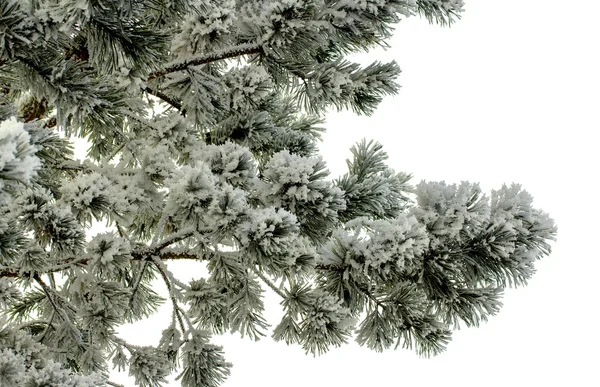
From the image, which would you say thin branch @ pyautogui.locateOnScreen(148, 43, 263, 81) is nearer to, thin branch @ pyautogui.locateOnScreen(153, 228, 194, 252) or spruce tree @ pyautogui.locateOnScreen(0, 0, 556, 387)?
spruce tree @ pyautogui.locateOnScreen(0, 0, 556, 387)

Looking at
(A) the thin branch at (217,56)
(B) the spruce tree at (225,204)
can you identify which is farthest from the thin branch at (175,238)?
(A) the thin branch at (217,56)

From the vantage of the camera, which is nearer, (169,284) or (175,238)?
(175,238)

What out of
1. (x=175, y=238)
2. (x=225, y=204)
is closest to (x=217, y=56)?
(x=175, y=238)

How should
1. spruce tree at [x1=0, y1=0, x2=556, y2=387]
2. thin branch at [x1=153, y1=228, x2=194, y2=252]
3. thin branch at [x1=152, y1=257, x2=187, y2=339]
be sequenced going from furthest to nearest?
thin branch at [x1=152, y1=257, x2=187, y2=339], thin branch at [x1=153, y1=228, x2=194, y2=252], spruce tree at [x1=0, y1=0, x2=556, y2=387]

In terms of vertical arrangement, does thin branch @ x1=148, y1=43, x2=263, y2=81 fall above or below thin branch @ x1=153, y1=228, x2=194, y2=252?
above

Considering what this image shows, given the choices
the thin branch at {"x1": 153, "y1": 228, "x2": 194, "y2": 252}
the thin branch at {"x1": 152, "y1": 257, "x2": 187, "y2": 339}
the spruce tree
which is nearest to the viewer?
the spruce tree

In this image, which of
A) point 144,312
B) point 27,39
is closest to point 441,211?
point 27,39

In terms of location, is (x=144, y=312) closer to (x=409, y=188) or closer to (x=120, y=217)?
(x=120, y=217)

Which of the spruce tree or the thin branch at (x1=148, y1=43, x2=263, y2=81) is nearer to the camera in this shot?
the spruce tree

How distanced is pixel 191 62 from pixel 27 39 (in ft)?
2.97

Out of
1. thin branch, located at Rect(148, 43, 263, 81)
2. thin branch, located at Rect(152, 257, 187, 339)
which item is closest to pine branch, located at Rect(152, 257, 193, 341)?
thin branch, located at Rect(152, 257, 187, 339)

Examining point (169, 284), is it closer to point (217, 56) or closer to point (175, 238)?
point (175, 238)

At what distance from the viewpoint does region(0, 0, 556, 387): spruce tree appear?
1976mm

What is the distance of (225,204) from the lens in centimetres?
192
